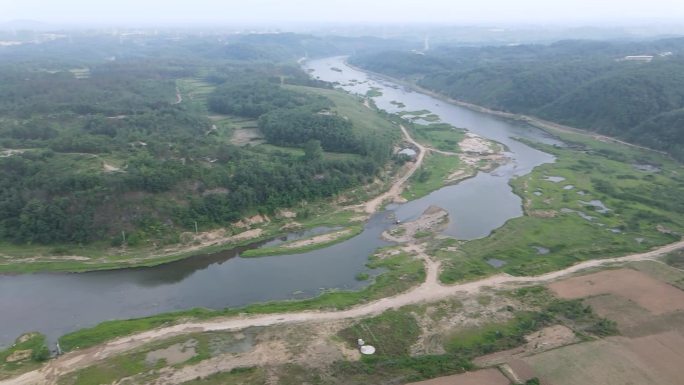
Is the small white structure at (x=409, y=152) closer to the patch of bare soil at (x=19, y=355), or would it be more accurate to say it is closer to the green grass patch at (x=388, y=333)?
the green grass patch at (x=388, y=333)

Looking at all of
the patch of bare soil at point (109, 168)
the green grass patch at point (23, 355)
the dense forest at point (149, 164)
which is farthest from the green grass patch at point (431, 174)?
the green grass patch at point (23, 355)

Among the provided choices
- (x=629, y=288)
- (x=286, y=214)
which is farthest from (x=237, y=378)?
(x=629, y=288)

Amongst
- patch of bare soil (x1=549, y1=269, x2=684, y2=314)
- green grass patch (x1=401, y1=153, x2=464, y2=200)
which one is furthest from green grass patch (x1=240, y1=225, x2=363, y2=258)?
patch of bare soil (x1=549, y1=269, x2=684, y2=314)

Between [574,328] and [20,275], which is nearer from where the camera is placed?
[574,328]

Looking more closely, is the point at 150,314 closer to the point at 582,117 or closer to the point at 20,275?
the point at 20,275

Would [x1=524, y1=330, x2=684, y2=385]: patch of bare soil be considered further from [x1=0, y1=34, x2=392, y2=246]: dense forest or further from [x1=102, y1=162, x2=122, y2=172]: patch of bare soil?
[x1=102, y1=162, x2=122, y2=172]: patch of bare soil

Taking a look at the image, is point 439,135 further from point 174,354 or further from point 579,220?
point 174,354

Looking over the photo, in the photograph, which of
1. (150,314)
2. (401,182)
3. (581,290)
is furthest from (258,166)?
(581,290)
